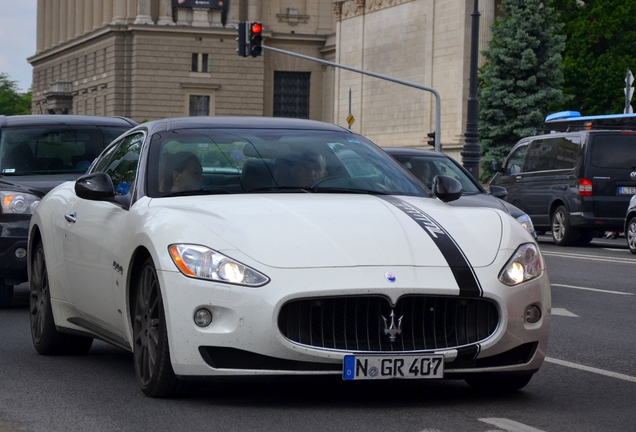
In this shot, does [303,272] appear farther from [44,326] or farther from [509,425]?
[44,326]

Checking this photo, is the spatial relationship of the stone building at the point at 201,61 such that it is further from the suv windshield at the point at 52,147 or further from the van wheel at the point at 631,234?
the suv windshield at the point at 52,147

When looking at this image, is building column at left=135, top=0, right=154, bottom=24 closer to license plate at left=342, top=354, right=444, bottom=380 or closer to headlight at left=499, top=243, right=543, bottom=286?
headlight at left=499, top=243, right=543, bottom=286

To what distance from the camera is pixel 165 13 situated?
10038 centimetres

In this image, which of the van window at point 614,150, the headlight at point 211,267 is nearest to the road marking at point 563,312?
the headlight at point 211,267

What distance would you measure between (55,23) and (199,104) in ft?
101

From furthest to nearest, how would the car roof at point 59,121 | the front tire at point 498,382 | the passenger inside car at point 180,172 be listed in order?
the car roof at point 59,121
the passenger inside car at point 180,172
the front tire at point 498,382

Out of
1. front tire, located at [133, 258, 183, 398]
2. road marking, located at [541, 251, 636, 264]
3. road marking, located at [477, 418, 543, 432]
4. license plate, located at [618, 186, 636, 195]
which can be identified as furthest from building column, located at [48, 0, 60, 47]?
road marking, located at [477, 418, 543, 432]

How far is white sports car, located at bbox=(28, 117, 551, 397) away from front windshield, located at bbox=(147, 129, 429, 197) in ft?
0.03

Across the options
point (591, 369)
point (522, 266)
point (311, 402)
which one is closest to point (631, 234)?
point (591, 369)

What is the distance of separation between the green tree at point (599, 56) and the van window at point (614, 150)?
27.7m

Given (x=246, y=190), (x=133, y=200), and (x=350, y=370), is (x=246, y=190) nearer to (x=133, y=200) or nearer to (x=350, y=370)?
→ (x=133, y=200)

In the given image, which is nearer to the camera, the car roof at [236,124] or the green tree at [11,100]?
the car roof at [236,124]

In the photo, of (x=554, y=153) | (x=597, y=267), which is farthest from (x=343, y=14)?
(x=597, y=267)

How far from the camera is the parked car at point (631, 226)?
2312 centimetres
